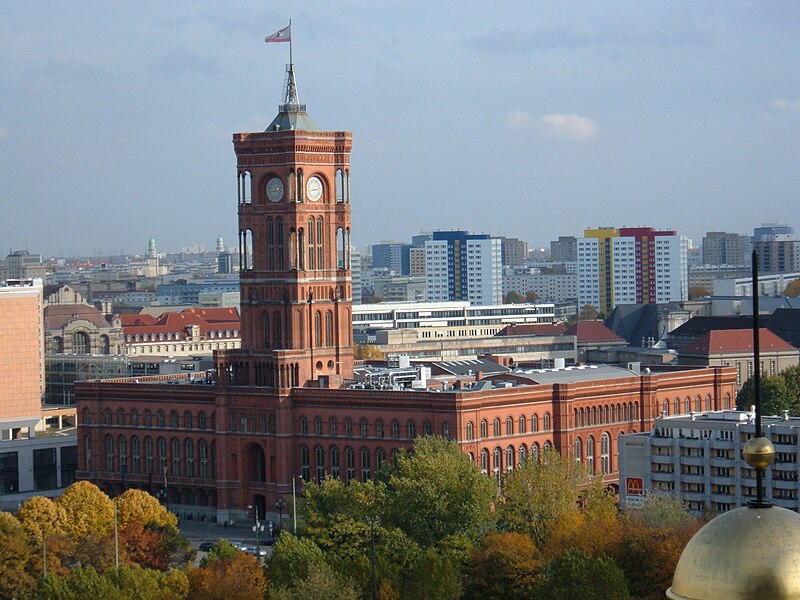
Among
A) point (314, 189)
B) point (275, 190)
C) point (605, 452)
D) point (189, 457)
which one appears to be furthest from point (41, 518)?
point (605, 452)

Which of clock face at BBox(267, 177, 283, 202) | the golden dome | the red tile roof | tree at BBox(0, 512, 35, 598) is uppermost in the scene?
clock face at BBox(267, 177, 283, 202)

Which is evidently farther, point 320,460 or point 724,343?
point 724,343

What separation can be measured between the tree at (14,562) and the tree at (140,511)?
721 centimetres

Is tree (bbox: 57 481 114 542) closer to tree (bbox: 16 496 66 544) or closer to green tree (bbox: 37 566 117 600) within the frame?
tree (bbox: 16 496 66 544)

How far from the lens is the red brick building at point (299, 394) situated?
122 metres

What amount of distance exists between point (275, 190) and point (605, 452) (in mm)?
29586

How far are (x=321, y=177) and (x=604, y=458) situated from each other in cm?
2813

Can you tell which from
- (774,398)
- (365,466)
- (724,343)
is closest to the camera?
(365,466)

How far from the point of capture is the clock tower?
4975 inches

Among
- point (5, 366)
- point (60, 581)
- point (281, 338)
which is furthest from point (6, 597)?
point (5, 366)

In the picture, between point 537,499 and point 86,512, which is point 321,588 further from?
point 86,512

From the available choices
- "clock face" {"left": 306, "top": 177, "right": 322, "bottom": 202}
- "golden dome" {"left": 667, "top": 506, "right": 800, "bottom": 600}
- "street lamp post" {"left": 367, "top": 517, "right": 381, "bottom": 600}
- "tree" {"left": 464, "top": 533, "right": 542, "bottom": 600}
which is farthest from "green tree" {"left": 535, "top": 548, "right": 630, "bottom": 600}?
"clock face" {"left": 306, "top": 177, "right": 322, "bottom": 202}

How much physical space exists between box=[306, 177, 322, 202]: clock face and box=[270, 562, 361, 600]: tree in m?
53.7

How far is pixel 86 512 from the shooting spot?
346 ft
